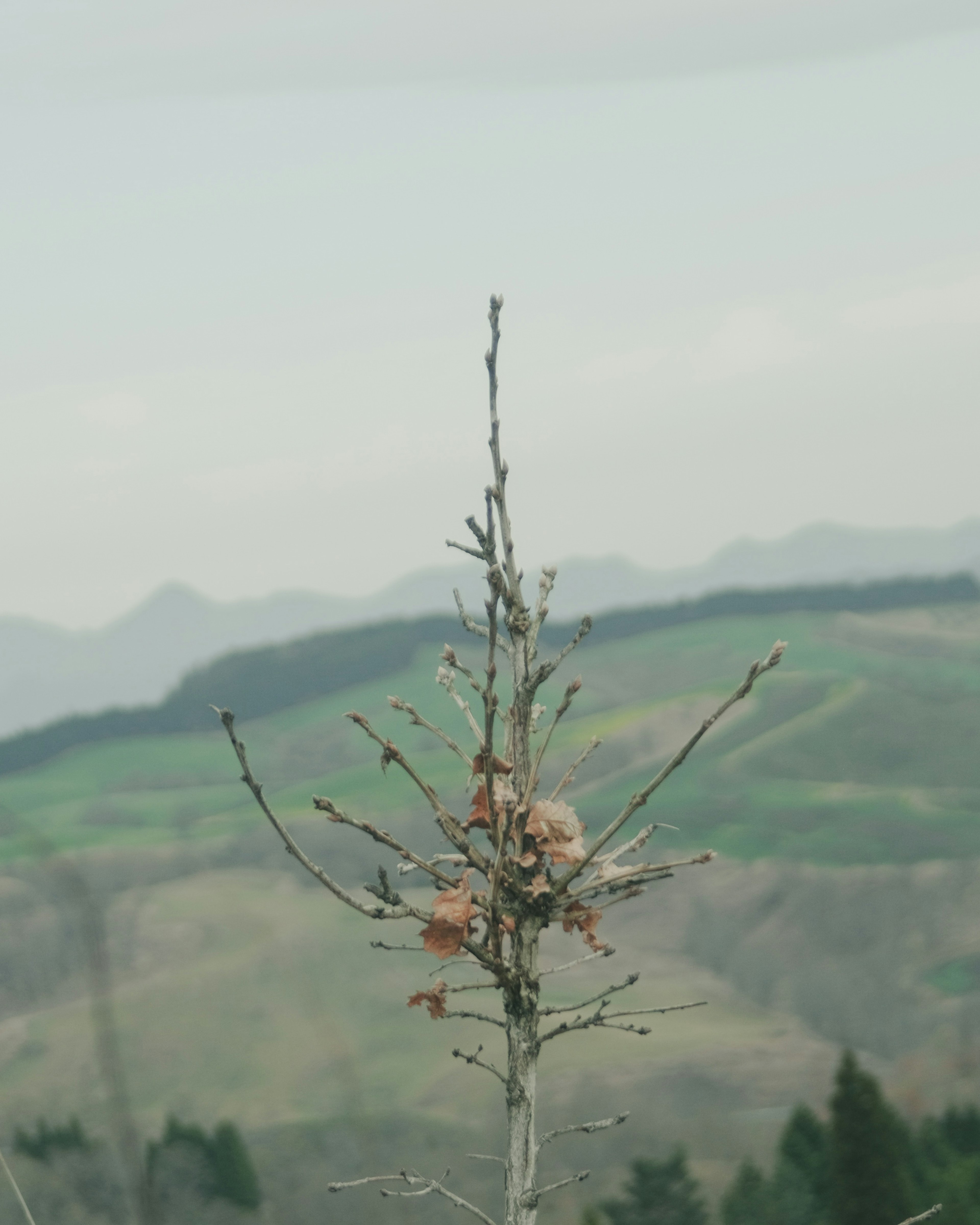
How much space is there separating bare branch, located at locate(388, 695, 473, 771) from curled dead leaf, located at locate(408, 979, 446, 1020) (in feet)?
3.33

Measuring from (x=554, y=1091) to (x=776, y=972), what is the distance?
1343 centimetres

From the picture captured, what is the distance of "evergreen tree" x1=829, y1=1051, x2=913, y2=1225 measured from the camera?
88.5 feet

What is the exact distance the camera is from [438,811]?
5.73 metres

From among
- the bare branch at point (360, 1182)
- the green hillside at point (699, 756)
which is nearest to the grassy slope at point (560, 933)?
the green hillside at point (699, 756)

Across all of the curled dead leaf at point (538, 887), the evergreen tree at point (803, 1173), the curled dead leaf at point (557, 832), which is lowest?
the evergreen tree at point (803, 1173)

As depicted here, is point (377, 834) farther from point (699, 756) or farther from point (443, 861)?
point (699, 756)

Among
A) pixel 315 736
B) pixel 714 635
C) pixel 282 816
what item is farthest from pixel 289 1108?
pixel 714 635

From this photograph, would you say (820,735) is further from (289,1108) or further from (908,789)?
(289,1108)

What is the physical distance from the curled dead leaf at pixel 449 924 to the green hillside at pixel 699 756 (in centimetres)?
4652

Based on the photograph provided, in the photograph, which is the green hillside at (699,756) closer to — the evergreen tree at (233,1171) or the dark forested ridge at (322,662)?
the dark forested ridge at (322,662)

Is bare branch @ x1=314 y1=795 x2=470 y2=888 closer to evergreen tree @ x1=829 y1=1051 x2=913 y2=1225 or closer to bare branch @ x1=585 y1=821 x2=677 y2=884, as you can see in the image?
bare branch @ x1=585 y1=821 x2=677 y2=884

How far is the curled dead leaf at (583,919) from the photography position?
19.3ft

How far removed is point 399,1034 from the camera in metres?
46.9

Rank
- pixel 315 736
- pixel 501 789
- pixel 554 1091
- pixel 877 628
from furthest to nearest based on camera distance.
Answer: pixel 877 628 → pixel 315 736 → pixel 554 1091 → pixel 501 789
